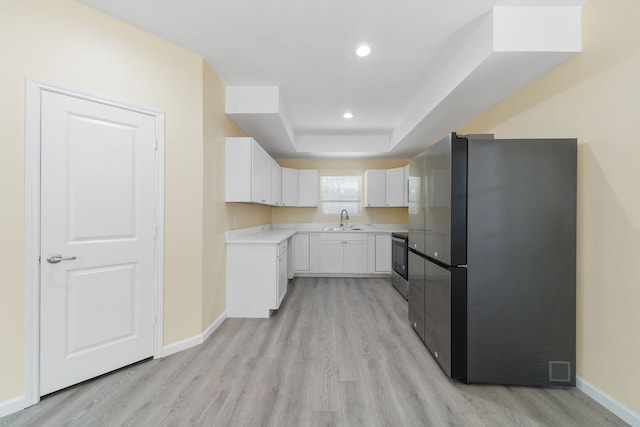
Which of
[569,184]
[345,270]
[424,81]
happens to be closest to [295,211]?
[345,270]

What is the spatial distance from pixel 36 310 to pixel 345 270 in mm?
4160

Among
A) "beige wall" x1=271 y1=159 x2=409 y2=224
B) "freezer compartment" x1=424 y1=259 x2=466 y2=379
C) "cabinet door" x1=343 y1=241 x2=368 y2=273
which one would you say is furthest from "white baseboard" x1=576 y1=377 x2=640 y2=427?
"beige wall" x1=271 y1=159 x2=409 y2=224

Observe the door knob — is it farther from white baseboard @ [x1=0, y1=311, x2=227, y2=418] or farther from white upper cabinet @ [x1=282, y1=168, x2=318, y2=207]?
white upper cabinet @ [x1=282, y1=168, x2=318, y2=207]

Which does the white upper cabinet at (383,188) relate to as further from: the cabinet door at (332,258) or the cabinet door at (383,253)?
the cabinet door at (332,258)

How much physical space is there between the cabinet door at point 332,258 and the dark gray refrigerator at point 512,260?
10.6ft

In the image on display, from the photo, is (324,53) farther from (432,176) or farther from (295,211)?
(295,211)

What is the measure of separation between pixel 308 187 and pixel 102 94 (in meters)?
3.82

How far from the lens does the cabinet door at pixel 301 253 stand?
5.15 meters

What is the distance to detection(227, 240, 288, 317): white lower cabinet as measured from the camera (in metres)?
3.16

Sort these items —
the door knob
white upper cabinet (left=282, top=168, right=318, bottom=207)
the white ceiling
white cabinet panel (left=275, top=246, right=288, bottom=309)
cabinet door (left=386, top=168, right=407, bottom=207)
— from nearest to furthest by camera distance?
the door knob → the white ceiling → white cabinet panel (left=275, top=246, right=288, bottom=309) → cabinet door (left=386, top=168, right=407, bottom=207) → white upper cabinet (left=282, top=168, right=318, bottom=207)

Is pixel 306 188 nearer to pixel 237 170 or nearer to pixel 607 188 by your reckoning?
pixel 237 170

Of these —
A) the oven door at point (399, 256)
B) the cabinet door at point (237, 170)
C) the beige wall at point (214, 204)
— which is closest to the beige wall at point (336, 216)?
the oven door at point (399, 256)

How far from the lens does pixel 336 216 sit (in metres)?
5.79

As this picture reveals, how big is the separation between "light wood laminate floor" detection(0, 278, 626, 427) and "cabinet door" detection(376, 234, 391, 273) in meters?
2.43
